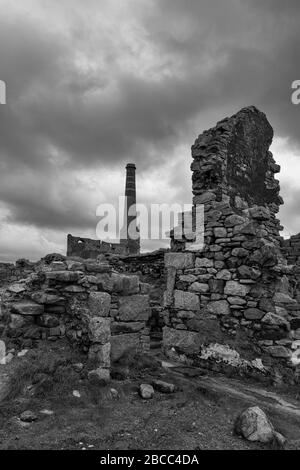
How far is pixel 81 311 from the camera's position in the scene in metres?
5.30

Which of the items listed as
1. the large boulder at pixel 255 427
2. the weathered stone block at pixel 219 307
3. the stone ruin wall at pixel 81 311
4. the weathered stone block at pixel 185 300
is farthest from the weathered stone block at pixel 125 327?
the large boulder at pixel 255 427

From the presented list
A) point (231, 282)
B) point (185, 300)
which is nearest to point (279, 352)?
point (231, 282)

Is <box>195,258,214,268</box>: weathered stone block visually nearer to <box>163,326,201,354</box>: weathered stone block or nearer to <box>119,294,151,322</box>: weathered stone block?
<box>163,326,201,354</box>: weathered stone block

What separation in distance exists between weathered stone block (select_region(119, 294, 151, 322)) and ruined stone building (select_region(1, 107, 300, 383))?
0.02 metres

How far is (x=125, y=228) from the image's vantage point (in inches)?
1406

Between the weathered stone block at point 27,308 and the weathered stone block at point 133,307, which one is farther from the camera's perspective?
the weathered stone block at point 133,307

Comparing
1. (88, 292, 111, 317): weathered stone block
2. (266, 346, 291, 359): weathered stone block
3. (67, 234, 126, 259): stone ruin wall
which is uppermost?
(67, 234, 126, 259): stone ruin wall

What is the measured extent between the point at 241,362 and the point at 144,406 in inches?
112

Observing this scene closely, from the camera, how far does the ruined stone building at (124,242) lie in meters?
24.4

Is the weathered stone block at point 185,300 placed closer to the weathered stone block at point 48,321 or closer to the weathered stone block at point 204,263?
the weathered stone block at point 204,263

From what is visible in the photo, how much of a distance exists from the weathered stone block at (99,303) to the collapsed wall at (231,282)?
258 cm

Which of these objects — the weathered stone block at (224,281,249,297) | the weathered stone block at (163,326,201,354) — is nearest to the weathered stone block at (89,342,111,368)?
the weathered stone block at (163,326,201,354)

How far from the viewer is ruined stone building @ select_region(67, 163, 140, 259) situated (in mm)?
24422
